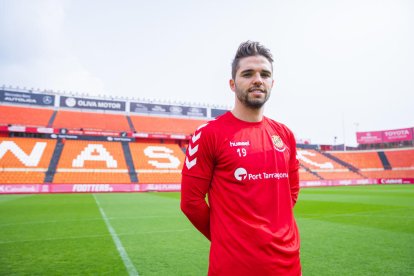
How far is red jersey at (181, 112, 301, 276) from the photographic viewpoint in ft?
6.10

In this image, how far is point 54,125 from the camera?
37438 mm

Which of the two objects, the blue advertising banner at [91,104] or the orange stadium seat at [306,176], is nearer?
the orange stadium seat at [306,176]

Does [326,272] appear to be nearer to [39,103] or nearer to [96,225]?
[96,225]

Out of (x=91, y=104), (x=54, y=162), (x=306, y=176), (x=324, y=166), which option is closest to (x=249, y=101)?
(x=54, y=162)

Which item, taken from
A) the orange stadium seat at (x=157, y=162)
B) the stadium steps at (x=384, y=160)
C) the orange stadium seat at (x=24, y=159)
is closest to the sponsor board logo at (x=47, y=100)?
the orange stadium seat at (x=24, y=159)

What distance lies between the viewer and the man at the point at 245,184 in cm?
187

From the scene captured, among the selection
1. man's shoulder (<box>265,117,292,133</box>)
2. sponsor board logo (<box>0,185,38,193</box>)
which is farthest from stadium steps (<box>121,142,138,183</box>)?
man's shoulder (<box>265,117,292,133</box>)

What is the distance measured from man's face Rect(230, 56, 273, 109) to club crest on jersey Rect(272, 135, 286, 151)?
28 cm

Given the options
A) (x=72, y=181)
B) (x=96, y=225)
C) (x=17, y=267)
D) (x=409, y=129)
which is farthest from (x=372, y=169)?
(x=17, y=267)

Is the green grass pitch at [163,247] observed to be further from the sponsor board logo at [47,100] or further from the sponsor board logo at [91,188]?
the sponsor board logo at [47,100]

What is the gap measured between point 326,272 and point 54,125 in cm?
3959

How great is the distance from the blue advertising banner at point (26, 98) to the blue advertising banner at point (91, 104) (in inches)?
68.4

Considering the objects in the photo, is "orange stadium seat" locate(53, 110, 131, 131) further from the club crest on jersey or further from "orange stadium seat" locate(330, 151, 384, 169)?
the club crest on jersey

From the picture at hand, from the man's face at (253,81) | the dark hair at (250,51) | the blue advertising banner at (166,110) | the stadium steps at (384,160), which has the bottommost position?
the stadium steps at (384,160)
